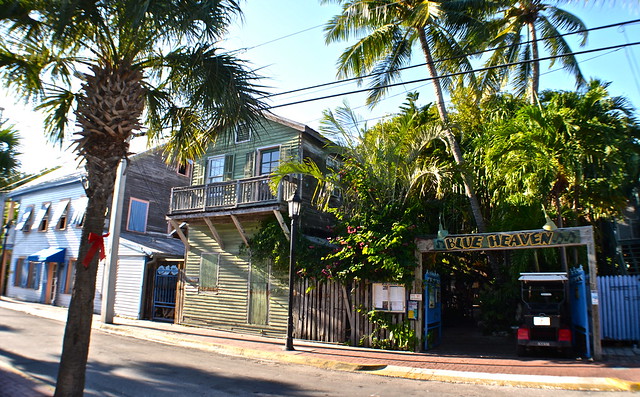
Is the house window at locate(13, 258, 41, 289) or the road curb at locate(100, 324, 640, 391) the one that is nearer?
the road curb at locate(100, 324, 640, 391)

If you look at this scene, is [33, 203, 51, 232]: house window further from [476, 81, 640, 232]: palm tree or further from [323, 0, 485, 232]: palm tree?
[476, 81, 640, 232]: palm tree

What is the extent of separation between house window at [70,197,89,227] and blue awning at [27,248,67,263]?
1.69 meters

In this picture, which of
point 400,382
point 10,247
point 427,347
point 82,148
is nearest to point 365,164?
point 427,347

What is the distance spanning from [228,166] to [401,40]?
850 cm

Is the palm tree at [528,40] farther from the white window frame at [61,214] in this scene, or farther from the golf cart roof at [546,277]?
the white window frame at [61,214]

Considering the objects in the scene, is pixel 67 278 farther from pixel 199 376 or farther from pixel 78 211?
pixel 199 376

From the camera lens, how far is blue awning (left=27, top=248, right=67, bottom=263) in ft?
78.9

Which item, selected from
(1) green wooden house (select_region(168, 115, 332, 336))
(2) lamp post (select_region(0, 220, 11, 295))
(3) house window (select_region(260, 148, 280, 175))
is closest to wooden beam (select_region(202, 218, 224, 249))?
(1) green wooden house (select_region(168, 115, 332, 336))

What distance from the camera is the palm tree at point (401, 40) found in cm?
1459

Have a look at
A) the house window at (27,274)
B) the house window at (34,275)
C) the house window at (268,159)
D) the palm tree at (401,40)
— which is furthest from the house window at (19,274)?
the palm tree at (401,40)

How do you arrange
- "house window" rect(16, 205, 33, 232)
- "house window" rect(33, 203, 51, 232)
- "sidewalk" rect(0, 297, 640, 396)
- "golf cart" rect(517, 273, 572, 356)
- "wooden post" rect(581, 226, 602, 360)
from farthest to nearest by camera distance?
"house window" rect(16, 205, 33, 232) < "house window" rect(33, 203, 51, 232) < "golf cart" rect(517, 273, 572, 356) < "wooden post" rect(581, 226, 602, 360) < "sidewalk" rect(0, 297, 640, 396)

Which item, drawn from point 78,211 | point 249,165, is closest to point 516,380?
point 249,165

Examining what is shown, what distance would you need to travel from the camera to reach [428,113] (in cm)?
1761

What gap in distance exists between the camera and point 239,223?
16891 mm
